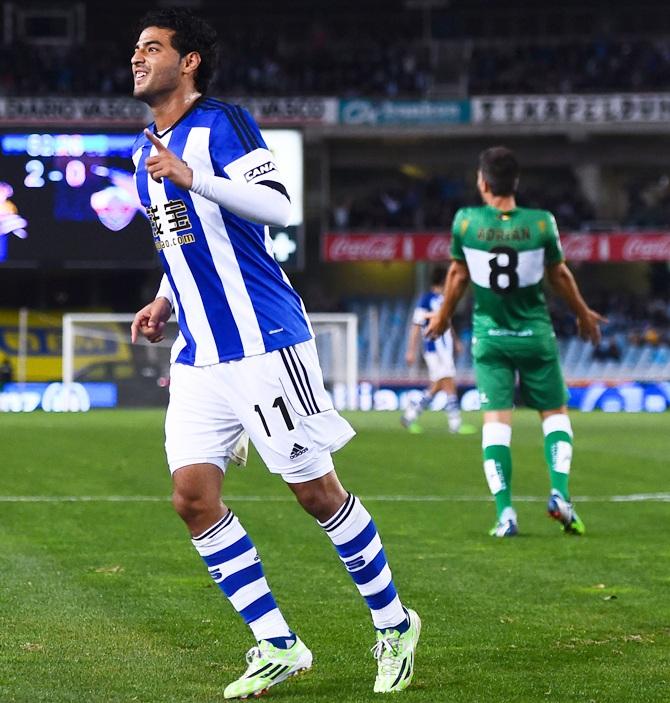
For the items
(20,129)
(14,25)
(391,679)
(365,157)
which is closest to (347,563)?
(391,679)

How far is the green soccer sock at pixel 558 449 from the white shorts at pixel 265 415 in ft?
13.1

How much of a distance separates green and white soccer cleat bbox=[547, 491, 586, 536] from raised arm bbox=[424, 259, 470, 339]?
1.13m

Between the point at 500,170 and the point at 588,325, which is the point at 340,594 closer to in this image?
the point at 588,325

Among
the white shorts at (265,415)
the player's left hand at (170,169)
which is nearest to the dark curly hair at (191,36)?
the player's left hand at (170,169)

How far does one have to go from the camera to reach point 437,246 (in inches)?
1473

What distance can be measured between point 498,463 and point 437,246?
29513 mm

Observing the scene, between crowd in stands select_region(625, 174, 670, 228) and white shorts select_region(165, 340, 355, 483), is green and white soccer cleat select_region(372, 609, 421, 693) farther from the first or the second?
crowd in stands select_region(625, 174, 670, 228)

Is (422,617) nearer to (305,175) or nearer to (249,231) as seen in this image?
(249,231)

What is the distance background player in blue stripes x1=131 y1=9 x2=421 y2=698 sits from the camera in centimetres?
432

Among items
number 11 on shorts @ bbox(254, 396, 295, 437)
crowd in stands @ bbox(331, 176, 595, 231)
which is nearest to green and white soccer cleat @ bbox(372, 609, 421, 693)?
number 11 on shorts @ bbox(254, 396, 295, 437)

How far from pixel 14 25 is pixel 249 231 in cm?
4089

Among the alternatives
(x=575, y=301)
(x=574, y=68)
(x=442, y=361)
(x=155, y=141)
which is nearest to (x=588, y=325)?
(x=575, y=301)

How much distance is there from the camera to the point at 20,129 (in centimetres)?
2652

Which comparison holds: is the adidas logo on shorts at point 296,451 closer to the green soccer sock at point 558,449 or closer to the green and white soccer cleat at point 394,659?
the green and white soccer cleat at point 394,659
